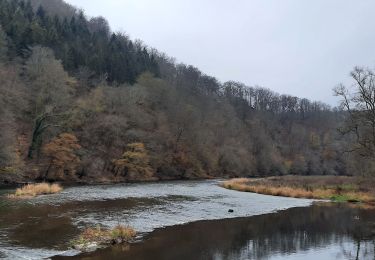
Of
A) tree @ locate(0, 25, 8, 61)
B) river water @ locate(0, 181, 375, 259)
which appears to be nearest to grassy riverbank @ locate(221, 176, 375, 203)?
river water @ locate(0, 181, 375, 259)

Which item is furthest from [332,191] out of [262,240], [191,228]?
[262,240]

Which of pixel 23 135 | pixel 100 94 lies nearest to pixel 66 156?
pixel 23 135

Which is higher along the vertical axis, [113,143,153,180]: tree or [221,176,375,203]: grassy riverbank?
[113,143,153,180]: tree

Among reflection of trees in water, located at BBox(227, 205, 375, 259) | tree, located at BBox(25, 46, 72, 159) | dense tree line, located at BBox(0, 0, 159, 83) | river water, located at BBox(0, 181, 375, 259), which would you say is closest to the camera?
river water, located at BBox(0, 181, 375, 259)

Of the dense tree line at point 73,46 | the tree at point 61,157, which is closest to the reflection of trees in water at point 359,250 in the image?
the tree at point 61,157

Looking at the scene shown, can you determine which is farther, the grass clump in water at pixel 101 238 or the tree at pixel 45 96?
the tree at pixel 45 96

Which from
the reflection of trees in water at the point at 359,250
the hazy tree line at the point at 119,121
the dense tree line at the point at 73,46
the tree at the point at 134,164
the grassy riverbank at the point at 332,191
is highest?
the dense tree line at the point at 73,46

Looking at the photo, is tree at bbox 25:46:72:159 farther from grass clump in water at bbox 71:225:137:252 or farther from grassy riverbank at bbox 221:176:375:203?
grass clump in water at bbox 71:225:137:252

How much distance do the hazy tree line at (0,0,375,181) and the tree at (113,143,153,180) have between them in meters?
0.22

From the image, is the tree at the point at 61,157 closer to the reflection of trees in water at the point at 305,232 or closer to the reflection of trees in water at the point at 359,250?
the reflection of trees in water at the point at 305,232

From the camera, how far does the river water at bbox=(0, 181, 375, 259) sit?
1975 cm

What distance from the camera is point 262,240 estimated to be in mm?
23594

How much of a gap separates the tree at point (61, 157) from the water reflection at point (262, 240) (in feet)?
150

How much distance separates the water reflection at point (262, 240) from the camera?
19.6 meters
